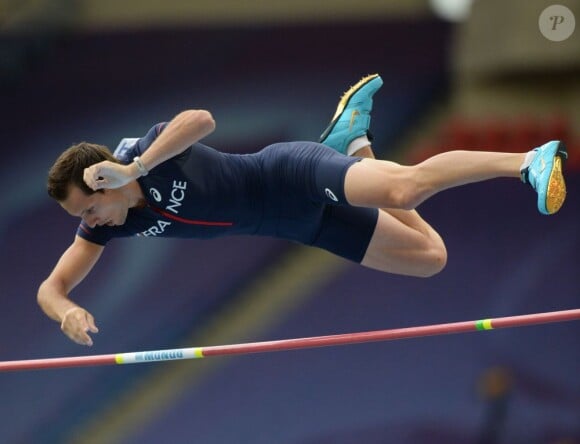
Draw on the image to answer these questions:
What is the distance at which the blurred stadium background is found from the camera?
28.9 ft

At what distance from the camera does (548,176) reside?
4.04m

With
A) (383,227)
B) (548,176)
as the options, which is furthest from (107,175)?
(548,176)

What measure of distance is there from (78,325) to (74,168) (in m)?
0.64

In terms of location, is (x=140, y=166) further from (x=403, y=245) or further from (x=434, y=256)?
(x=434, y=256)

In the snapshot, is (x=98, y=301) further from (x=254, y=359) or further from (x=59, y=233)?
(x=254, y=359)

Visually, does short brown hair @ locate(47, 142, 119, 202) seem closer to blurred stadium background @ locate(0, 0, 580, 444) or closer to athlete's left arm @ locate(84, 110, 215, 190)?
athlete's left arm @ locate(84, 110, 215, 190)

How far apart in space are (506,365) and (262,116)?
2.87 metres

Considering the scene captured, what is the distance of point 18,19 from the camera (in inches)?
359

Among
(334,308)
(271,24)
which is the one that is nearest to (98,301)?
(334,308)

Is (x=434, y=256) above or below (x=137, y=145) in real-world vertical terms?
below

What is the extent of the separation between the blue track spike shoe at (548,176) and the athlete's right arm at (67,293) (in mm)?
1842

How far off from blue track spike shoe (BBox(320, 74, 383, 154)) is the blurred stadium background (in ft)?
12.0

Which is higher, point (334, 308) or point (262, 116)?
point (262, 116)

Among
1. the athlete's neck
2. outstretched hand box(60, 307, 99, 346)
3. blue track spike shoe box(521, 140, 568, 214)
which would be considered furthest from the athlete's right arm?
blue track spike shoe box(521, 140, 568, 214)
